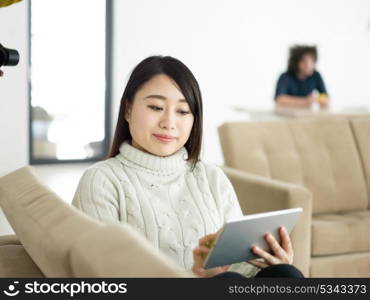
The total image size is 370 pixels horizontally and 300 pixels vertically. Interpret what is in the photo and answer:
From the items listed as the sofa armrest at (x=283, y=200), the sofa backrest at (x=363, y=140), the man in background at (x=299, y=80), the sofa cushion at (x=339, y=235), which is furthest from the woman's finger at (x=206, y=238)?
the man in background at (x=299, y=80)

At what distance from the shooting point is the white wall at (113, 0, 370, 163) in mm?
7414

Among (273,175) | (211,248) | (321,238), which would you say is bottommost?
(321,238)

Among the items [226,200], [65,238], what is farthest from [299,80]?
[65,238]

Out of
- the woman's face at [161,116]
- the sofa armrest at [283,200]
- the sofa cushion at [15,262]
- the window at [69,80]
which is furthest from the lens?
the window at [69,80]

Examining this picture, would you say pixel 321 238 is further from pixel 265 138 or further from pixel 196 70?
pixel 196 70

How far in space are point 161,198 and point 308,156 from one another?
5.98 ft

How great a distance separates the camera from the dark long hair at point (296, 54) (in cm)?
629

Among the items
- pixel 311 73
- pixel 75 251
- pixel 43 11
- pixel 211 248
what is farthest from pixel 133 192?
pixel 43 11

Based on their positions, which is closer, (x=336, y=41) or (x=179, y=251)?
(x=179, y=251)

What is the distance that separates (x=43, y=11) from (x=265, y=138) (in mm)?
4148

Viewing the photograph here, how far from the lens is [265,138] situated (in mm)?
3633

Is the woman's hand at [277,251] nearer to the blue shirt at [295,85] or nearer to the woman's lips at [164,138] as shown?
the woman's lips at [164,138]

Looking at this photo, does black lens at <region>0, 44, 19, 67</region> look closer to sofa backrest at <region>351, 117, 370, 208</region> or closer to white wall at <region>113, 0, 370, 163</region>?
sofa backrest at <region>351, 117, 370, 208</region>

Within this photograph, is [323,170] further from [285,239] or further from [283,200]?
[285,239]
